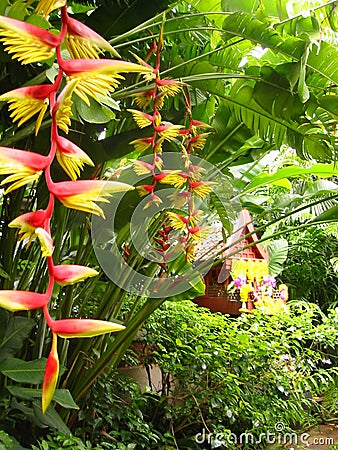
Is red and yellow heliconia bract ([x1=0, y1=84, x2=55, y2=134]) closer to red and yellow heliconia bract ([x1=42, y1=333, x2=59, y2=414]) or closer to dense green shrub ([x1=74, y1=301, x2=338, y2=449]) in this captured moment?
red and yellow heliconia bract ([x1=42, y1=333, x2=59, y2=414])

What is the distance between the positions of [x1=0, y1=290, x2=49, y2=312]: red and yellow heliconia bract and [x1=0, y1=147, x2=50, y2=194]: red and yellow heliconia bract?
0.04 metres

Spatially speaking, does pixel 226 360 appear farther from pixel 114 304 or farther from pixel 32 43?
pixel 32 43

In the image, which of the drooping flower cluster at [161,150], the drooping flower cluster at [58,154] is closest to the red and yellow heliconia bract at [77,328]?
the drooping flower cluster at [58,154]

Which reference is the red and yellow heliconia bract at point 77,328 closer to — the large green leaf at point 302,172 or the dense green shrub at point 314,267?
A: the large green leaf at point 302,172

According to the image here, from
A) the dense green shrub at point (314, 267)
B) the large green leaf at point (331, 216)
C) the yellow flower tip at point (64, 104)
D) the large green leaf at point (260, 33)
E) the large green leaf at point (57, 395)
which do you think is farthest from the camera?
the dense green shrub at point (314, 267)

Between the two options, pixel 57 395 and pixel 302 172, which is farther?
pixel 302 172

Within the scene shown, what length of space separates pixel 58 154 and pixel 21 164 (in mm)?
21

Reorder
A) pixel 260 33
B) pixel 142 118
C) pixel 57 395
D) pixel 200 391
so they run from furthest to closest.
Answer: pixel 200 391 < pixel 57 395 < pixel 260 33 < pixel 142 118

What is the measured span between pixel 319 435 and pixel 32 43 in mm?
2015

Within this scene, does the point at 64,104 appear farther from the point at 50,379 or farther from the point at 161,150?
the point at 161,150

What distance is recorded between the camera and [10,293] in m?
0.17

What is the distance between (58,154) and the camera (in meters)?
0.20

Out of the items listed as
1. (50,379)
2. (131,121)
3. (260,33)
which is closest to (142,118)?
(260,33)

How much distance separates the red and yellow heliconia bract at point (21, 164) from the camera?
176mm
